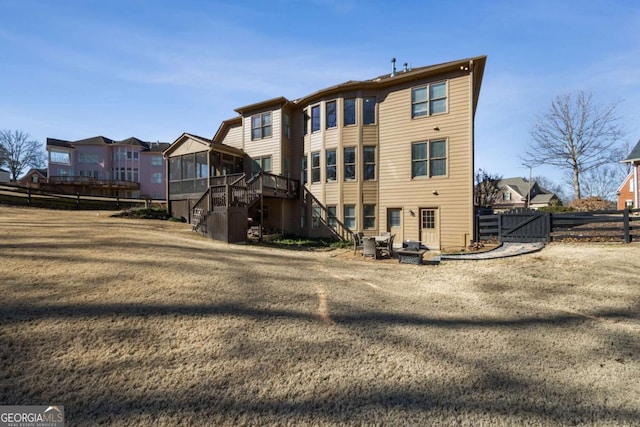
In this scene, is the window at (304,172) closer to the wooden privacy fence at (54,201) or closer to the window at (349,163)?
the window at (349,163)

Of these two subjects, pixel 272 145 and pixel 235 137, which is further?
pixel 235 137

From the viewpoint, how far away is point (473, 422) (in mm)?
2781

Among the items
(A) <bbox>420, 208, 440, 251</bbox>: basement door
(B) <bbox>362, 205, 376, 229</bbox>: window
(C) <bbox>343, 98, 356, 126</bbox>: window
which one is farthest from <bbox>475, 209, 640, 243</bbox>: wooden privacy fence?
(C) <bbox>343, 98, 356, 126</bbox>: window

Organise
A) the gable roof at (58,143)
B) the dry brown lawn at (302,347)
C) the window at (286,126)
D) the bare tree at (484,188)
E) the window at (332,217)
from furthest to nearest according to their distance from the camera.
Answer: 1. the gable roof at (58,143)
2. the bare tree at (484,188)
3. the window at (286,126)
4. the window at (332,217)
5. the dry brown lawn at (302,347)

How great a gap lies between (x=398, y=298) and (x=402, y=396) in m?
3.27

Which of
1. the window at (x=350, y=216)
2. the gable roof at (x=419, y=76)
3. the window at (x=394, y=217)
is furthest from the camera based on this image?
the window at (x=350, y=216)

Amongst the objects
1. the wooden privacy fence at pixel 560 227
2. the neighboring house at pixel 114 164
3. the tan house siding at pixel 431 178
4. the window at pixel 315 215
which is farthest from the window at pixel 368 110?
the neighboring house at pixel 114 164

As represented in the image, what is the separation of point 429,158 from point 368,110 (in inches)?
181

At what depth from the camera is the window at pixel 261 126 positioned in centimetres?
1931

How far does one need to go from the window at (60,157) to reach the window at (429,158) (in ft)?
174

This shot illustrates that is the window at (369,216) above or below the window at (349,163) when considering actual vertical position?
below

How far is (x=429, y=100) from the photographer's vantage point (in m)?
15.1

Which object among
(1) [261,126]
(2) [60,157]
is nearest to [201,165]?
(1) [261,126]

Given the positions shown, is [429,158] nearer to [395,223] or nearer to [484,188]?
[395,223]
